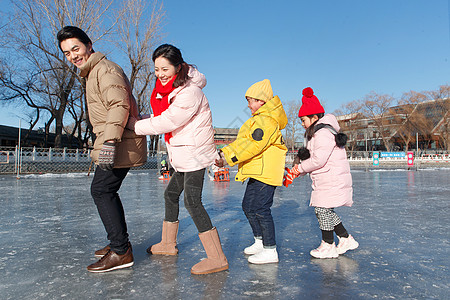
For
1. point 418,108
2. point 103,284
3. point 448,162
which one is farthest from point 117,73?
point 418,108

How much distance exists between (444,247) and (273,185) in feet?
5.38

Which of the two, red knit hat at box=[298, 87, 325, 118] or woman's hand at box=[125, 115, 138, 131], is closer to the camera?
woman's hand at box=[125, 115, 138, 131]

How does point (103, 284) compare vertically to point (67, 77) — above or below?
below

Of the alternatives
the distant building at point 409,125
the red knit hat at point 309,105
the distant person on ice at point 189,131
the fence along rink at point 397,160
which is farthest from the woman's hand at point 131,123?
the distant building at point 409,125

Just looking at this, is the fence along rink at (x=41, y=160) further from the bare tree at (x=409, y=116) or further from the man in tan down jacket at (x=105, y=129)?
the bare tree at (x=409, y=116)

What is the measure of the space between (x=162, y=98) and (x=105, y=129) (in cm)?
46

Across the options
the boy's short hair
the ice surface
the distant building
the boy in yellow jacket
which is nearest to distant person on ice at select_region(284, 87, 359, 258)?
the ice surface

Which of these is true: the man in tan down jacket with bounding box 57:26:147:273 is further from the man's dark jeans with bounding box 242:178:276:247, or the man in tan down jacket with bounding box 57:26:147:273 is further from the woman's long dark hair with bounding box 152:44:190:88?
the man's dark jeans with bounding box 242:178:276:247

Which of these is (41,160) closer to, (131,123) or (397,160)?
(131,123)

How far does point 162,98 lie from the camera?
2.27m

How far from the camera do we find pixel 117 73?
2174mm

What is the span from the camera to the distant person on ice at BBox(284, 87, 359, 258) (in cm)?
252

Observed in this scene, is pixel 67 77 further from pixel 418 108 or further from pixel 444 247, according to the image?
pixel 418 108

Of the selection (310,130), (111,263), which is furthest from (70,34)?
(310,130)
